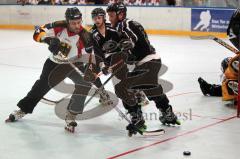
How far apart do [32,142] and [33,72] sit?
4.01m

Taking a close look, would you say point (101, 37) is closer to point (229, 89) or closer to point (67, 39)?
point (67, 39)

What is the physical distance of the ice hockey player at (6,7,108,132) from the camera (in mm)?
4516

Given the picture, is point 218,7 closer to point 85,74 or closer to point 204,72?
point 204,72

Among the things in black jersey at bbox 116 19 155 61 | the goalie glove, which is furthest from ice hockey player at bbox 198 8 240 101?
the goalie glove

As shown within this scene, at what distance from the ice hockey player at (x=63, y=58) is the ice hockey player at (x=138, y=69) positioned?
1.15 feet

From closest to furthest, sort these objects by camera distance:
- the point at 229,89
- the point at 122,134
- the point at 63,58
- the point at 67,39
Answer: the point at 122,134
the point at 63,58
the point at 67,39
the point at 229,89

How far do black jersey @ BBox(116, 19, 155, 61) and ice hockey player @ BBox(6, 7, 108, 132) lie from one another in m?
0.43

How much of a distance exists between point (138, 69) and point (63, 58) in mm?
725

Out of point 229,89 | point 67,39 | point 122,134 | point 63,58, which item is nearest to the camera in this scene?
point 122,134

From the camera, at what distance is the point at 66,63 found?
4.76m

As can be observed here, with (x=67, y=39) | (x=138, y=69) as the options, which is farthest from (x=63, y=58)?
(x=138, y=69)

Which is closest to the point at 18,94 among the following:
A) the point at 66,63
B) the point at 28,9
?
the point at 66,63

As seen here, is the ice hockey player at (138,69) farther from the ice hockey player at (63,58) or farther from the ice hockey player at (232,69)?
the ice hockey player at (232,69)

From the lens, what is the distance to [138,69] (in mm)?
4621
